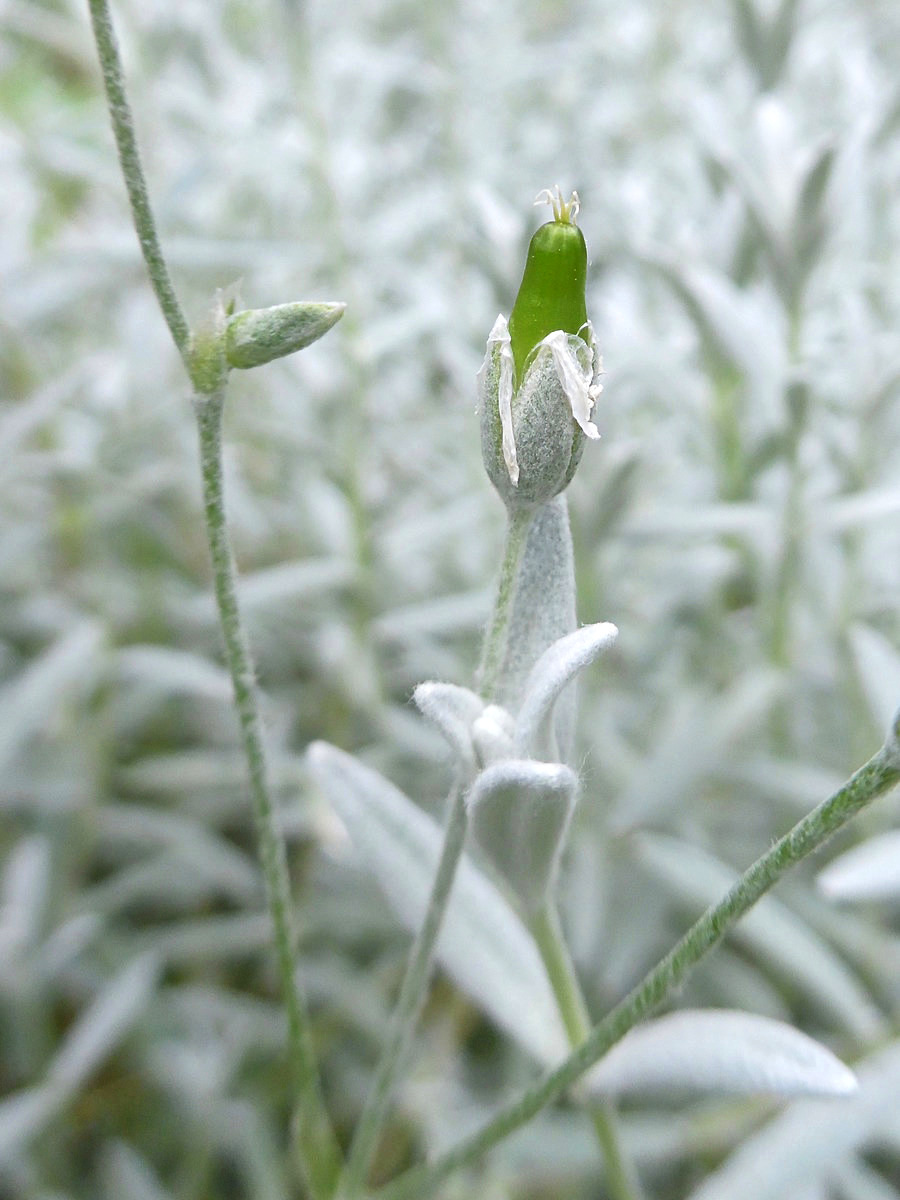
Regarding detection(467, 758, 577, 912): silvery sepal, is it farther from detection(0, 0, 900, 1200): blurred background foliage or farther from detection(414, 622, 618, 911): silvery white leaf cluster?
detection(0, 0, 900, 1200): blurred background foliage

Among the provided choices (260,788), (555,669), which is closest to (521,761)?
(555,669)

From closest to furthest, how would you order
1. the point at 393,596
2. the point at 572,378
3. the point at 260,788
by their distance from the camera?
the point at 572,378 < the point at 260,788 < the point at 393,596

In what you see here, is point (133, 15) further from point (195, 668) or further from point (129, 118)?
point (129, 118)

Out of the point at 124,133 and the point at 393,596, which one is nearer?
the point at 124,133

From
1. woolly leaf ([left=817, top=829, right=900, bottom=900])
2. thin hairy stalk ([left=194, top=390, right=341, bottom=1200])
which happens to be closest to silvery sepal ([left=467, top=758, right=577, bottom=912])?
thin hairy stalk ([left=194, top=390, right=341, bottom=1200])

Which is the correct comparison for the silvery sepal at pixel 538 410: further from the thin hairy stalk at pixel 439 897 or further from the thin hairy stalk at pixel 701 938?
the thin hairy stalk at pixel 701 938

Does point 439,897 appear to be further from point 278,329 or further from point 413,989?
point 278,329

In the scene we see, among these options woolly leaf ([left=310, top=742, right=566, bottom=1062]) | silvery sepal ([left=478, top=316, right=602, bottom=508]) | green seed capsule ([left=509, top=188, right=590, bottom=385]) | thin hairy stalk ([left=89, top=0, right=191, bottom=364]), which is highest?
thin hairy stalk ([left=89, top=0, right=191, bottom=364])
